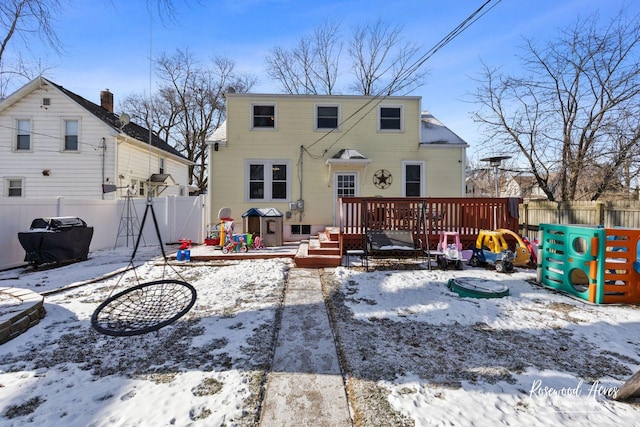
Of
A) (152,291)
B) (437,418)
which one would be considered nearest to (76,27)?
(152,291)

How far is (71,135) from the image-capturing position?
12.1m

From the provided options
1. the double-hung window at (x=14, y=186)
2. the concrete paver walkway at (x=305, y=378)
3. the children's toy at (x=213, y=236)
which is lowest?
the concrete paver walkway at (x=305, y=378)

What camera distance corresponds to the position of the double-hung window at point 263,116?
10.4 meters

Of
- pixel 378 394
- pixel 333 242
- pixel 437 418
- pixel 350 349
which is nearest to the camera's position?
pixel 437 418

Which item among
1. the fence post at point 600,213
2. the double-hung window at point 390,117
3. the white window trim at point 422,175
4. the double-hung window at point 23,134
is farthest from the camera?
the double-hung window at point 23,134

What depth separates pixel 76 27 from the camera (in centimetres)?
439

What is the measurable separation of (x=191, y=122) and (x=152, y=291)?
79.6 feet

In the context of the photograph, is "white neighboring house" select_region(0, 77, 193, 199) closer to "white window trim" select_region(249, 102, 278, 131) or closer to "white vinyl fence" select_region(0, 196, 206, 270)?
"white vinyl fence" select_region(0, 196, 206, 270)

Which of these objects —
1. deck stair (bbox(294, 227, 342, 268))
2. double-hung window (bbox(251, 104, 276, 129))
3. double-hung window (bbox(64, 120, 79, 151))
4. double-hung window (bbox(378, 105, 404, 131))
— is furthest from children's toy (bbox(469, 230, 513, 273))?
double-hung window (bbox(64, 120, 79, 151))

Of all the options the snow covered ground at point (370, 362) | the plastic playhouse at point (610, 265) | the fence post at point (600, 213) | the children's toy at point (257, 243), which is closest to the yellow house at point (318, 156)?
the children's toy at point (257, 243)

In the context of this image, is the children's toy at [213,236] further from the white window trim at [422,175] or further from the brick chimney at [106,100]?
the brick chimney at [106,100]

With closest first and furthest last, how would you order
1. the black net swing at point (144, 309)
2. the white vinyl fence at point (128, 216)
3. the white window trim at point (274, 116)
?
the black net swing at point (144, 309)
the white vinyl fence at point (128, 216)
the white window trim at point (274, 116)

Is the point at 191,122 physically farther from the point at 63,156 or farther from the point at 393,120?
the point at 393,120

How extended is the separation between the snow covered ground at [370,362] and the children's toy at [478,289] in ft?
0.36
